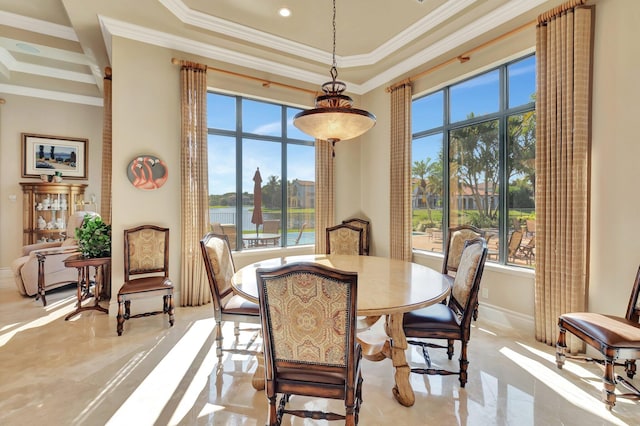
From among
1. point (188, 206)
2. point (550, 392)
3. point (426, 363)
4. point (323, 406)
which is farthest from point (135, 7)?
point (550, 392)

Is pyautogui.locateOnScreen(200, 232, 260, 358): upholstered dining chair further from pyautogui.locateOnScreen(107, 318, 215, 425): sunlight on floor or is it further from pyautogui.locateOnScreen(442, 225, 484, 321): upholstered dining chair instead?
pyautogui.locateOnScreen(442, 225, 484, 321): upholstered dining chair

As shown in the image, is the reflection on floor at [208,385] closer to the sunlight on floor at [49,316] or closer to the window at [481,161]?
the sunlight on floor at [49,316]

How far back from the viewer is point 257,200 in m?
4.74

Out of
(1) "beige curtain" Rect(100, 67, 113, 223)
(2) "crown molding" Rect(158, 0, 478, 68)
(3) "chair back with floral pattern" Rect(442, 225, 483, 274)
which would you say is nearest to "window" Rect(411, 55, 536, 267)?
(3) "chair back with floral pattern" Rect(442, 225, 483, 274)

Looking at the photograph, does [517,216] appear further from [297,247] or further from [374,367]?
[297,247]

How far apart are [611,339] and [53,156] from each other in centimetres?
784

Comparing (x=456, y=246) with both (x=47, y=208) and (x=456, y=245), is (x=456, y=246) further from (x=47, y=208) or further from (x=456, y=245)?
(x=47, y=208)

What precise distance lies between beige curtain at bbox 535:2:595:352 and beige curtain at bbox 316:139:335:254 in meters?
2.83

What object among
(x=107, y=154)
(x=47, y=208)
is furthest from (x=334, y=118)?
(x=47, y=208)

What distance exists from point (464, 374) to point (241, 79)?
4266mm

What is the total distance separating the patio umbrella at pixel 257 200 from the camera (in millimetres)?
4727

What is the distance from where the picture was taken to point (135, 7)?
3.21 metres

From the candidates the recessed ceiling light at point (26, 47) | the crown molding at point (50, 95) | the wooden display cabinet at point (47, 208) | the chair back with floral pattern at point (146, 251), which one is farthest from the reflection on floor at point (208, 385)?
the crown molding at point (50, 95)

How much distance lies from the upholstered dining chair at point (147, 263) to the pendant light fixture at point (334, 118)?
87.8 inches
